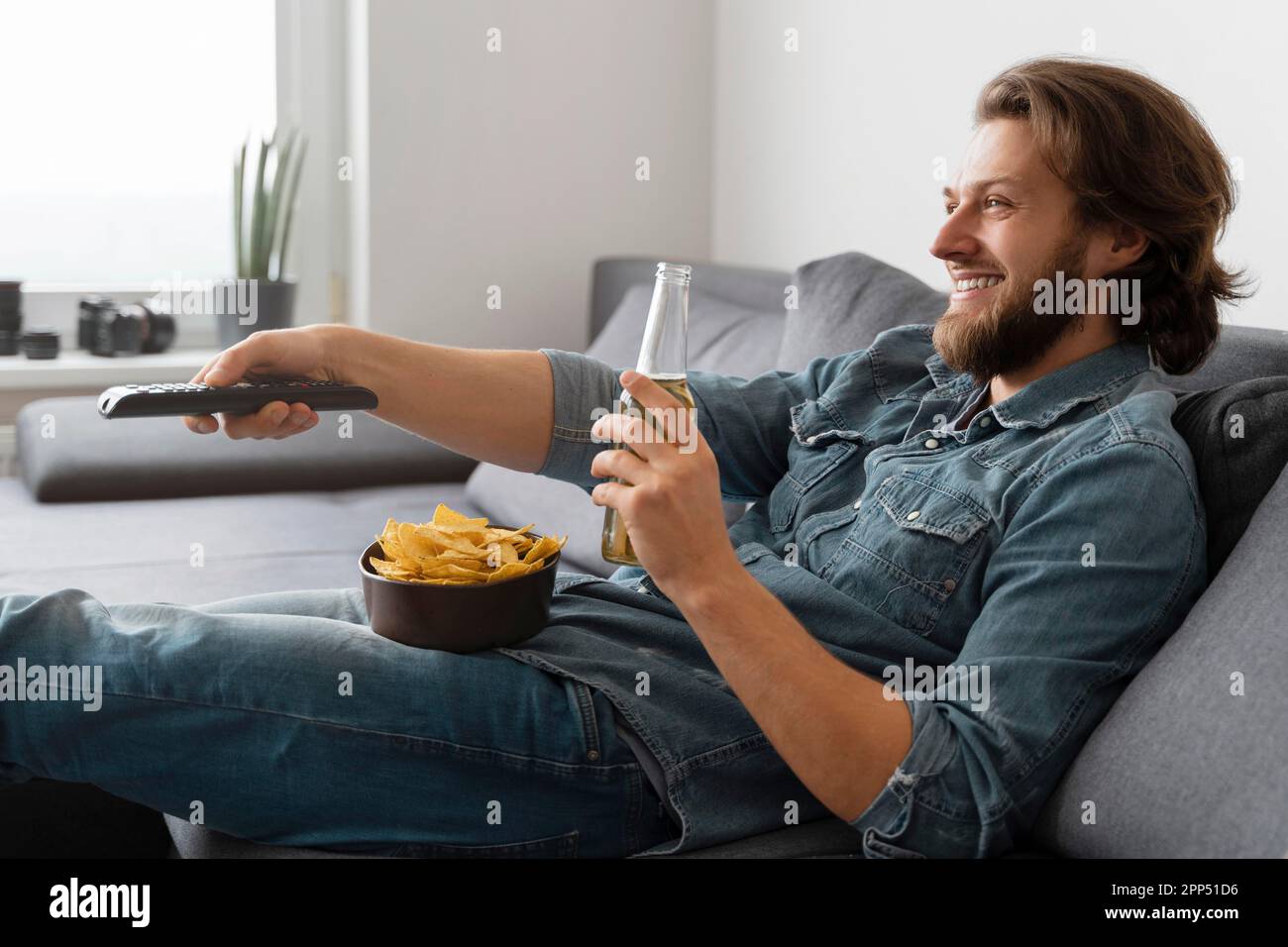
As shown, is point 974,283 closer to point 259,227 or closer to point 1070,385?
point 1070,385

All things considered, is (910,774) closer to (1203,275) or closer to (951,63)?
(1203,275)

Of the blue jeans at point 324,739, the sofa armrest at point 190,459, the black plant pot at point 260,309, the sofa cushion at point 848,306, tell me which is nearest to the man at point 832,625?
the blue jeans at point 324,739

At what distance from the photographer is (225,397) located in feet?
4.04

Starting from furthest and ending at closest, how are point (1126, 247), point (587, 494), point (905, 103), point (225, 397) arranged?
point (905, 103), point (587, 494), point (1126, 247), point (225, 397)

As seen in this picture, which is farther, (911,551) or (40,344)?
(40,344)

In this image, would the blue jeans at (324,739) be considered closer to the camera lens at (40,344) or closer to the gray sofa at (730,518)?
the gray sofa at (730,518)

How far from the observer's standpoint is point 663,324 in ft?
4.09

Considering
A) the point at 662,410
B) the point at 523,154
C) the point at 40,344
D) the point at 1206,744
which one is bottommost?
the point at 1206,744

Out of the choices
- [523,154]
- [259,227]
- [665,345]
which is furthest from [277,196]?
[665,345]

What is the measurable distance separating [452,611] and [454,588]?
24mm

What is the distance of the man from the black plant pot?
66.3 inches

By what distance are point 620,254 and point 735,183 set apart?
1.08 feet

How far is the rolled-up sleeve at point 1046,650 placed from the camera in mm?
1038

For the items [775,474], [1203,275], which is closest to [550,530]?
[775,474]
